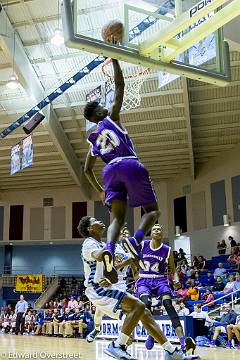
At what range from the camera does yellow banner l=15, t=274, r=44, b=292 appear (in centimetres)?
2928

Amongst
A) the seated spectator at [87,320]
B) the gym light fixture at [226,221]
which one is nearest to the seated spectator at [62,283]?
the gym light fixture at [226,221]

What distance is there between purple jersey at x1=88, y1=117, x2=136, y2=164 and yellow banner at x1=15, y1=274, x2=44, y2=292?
85.5 ft

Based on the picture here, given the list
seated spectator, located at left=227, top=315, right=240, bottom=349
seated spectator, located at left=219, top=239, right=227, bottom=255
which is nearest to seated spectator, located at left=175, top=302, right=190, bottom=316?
seated spectator, located at left=227, top=315, right=240, bottom=349

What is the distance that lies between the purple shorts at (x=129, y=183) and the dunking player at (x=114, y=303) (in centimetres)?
69

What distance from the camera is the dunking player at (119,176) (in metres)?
4.27

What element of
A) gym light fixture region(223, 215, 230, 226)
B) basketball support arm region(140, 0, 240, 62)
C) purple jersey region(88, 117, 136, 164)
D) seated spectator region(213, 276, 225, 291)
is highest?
basketball support arm region(140, 0, 240, 62)

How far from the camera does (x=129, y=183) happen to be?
4289 mm

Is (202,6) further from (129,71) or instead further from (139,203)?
(129,71)

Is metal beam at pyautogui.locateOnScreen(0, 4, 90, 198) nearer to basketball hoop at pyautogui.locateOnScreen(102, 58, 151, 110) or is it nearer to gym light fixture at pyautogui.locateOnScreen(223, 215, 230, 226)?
basketball hoop at pyautogui.locateOnScreen(102, 58, 151, 110)

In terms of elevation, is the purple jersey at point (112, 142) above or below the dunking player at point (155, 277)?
above

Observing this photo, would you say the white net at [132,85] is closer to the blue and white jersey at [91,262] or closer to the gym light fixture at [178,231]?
the blue and white jersey at [91,262]

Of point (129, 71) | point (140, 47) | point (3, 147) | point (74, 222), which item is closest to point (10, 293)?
point (74, 222)

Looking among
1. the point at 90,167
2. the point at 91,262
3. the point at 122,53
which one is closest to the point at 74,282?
the point at 91,262

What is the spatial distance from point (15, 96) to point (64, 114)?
2.63 metres
